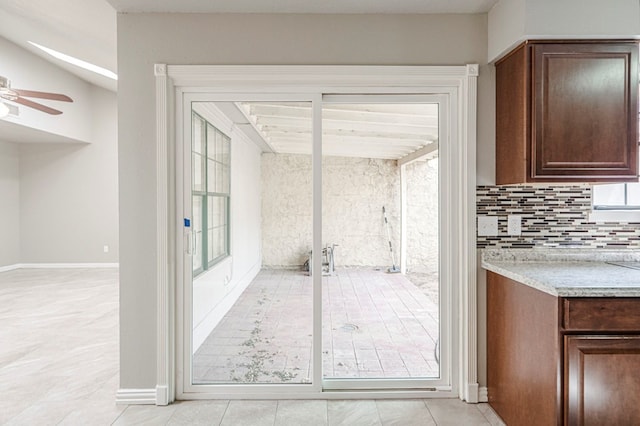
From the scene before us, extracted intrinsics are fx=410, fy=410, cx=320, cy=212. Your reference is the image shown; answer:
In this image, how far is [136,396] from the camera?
2.59 meters

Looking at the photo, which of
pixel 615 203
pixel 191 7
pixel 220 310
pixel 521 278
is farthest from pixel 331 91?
pixel 615 203

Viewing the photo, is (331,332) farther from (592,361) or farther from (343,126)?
(592,361)

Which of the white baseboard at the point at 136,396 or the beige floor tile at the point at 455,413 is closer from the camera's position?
the beige floor tile at the point at 455,413

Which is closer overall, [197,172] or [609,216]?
[609,216]

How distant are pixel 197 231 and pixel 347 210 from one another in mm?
1118

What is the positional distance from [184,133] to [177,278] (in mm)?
936

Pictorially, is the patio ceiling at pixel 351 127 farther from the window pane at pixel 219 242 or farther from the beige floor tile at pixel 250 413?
the beige floor tile at pixel 250 413

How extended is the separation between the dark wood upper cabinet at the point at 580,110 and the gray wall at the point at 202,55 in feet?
1.40

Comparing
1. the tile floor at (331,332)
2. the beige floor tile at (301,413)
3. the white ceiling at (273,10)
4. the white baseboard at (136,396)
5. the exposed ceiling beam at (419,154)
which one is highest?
the white ceiling at (273,10)

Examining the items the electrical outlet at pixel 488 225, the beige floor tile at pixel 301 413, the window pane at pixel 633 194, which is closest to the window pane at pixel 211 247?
the beige floor tile at pixel 301 413

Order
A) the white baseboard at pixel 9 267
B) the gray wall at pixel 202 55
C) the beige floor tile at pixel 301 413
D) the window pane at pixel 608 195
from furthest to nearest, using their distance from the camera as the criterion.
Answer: the white baseboard at pixel 9 267, the window pane at pixel 608 195, the gray wall at pixel 202 55, the beige floor tile at pixel 301 413

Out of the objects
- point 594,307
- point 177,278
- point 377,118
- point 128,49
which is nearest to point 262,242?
point 177,278

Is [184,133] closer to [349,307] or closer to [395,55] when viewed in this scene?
[395,55]

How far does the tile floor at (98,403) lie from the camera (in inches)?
95.0
